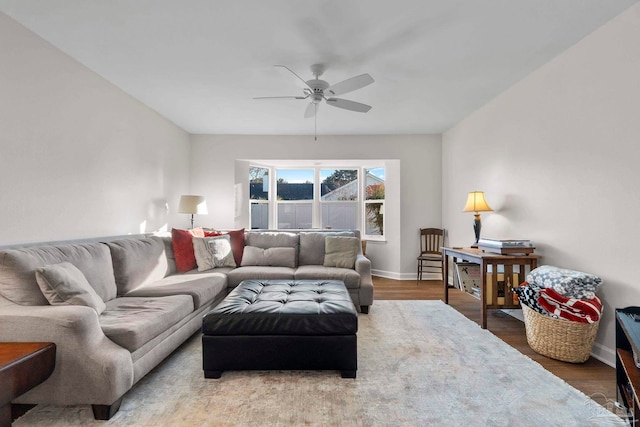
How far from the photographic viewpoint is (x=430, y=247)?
5.44 metres

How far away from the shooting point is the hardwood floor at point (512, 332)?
2.05 m

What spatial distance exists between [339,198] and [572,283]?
421 cm

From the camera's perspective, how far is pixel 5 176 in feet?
7.36

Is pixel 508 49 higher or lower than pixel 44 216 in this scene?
higher

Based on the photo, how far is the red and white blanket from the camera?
227cm

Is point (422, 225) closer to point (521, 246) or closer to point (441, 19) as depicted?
point (521, 246)

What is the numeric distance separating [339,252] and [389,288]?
1.28 m

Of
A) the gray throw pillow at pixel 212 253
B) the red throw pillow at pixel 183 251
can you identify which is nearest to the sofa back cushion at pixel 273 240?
the gray throw pillow at pixel 212 253

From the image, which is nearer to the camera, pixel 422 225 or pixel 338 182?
pixel 422 225

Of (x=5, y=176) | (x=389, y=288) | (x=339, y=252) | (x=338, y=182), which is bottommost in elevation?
(x=389, y=288)

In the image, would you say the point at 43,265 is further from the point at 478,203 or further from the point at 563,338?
the point at 478,203

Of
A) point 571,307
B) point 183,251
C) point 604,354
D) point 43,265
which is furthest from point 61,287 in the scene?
point 604,354

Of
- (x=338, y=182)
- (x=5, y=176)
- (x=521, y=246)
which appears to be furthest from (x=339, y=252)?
(x=5, y=176)

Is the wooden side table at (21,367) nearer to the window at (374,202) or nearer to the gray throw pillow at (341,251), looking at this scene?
the gray throw pillow at (341,251)
